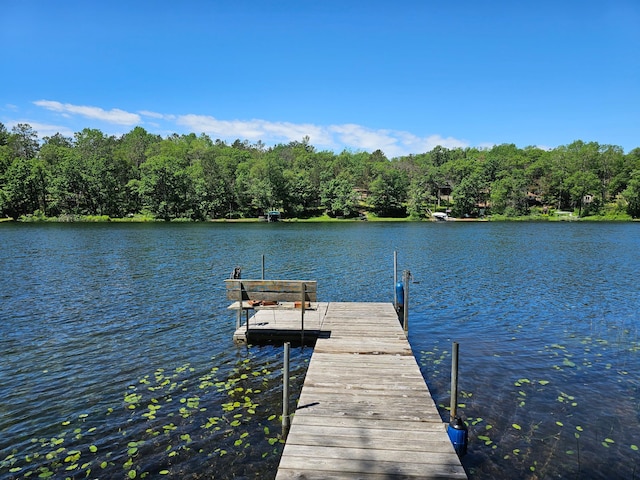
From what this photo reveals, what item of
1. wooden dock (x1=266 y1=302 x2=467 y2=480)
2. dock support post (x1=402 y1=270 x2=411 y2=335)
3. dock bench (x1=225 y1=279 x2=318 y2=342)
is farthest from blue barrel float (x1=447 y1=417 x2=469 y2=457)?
dock support post (x1=402 y1=270 x2=411 y2=335)

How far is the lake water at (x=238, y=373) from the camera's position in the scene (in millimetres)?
7777

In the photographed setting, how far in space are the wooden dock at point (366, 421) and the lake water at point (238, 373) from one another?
1154mm

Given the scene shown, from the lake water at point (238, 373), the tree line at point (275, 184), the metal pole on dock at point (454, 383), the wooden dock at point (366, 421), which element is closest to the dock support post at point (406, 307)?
the lake water at point (238, 373)

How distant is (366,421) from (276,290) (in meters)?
6.35

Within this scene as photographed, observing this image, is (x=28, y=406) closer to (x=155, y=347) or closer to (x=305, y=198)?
(x=155, y=347)

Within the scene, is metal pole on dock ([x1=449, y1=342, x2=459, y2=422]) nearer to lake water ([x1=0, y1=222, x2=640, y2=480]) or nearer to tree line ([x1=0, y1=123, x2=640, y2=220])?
lake water ([x1=0, y1=222, x2=640, y2=480])

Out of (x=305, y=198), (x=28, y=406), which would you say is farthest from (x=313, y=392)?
(x=305, y=198)

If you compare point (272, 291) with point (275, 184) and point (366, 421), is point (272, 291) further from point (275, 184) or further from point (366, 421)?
point (275, 184)

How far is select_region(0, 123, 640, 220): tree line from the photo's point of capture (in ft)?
350

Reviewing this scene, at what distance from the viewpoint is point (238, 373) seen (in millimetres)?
11672

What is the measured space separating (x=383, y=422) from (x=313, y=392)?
1839mm

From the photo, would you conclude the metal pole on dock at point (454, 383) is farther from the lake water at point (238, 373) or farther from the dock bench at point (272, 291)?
the dock bench at point (272, 291)

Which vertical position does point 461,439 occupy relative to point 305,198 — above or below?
below

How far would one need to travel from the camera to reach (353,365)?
10.3 m
